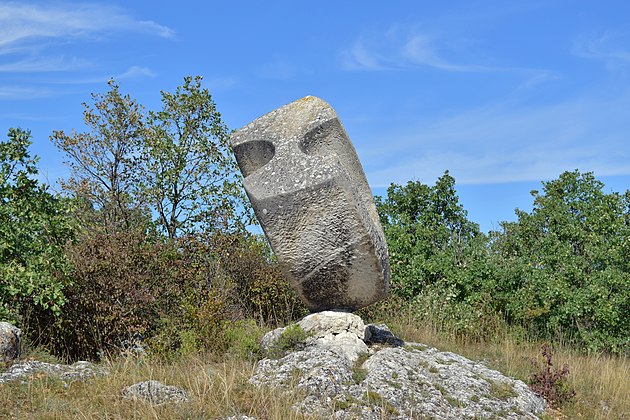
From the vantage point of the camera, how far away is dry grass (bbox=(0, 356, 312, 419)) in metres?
7.29

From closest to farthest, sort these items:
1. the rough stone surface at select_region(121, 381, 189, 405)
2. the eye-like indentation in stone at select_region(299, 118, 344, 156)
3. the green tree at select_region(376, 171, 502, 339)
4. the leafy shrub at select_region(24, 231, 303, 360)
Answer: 1. the rough stone surface at select_region(121, 381, 189, 405)
2. the eye-like indentation in stone at select_region(299, 118, 344, 156)
3. the leafy shrub at select_region(24, 231, 303, 360)
4. the green tree at select_region(376, 171, 502, 339)

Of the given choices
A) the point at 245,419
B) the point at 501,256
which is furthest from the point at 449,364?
the point at 501,256

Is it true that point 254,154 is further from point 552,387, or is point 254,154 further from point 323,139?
point 552,387

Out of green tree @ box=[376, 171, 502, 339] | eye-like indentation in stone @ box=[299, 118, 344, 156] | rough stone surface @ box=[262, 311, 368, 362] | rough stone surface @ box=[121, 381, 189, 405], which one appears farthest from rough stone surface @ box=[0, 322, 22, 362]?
green tree @ box=[376, 171, 502, 339]

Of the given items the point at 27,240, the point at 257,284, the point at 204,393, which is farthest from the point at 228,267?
the point at 204,393

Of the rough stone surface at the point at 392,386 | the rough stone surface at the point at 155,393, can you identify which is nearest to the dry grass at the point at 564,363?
the rough stone surface at the point at 392,386

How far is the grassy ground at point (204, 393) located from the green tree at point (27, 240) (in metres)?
1.12

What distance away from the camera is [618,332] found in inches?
565

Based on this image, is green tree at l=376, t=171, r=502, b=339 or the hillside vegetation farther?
green tree at l=376, t=171, r=502, b=339

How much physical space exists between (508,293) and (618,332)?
234cm

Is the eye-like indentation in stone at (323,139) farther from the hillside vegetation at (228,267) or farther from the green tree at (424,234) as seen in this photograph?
the green tree at (424,234)

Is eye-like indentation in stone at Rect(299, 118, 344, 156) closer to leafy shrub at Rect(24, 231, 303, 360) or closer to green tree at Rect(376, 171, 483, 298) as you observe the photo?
leafy shrub at Rect(24, 231, 303, 360)

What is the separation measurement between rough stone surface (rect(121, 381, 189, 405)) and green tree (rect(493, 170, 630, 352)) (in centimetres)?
902

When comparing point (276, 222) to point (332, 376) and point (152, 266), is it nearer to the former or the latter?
point (332, 376)
